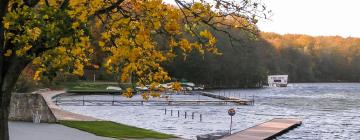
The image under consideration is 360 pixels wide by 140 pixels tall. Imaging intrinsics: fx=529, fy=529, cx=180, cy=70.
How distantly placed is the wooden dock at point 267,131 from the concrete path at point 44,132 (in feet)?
30.1

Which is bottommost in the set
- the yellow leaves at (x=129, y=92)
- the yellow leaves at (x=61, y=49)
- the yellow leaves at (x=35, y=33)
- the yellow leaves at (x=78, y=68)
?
the yellow leaves at (x=129, y=92)

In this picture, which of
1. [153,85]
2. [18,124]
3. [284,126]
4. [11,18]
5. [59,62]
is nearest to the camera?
[11,18]

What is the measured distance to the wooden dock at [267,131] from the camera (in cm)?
3363

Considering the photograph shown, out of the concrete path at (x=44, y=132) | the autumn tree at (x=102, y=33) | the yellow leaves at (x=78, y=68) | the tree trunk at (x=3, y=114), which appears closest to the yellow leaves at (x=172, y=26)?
the autumn tree at (x=102, y=33)

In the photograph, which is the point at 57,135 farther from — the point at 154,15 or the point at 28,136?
the point at 154,15

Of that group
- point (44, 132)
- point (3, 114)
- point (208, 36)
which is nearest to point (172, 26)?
point (208, 36)

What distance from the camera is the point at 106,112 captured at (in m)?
57.8

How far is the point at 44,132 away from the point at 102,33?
66.6ft

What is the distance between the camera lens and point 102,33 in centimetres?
794

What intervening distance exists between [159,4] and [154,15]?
209mm

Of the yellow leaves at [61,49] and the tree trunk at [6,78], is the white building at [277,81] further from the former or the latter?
the yellow leaves at [61,49]

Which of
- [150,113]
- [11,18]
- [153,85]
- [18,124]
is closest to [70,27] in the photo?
[11,18]

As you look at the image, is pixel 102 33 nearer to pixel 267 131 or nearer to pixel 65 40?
pixel 65 40

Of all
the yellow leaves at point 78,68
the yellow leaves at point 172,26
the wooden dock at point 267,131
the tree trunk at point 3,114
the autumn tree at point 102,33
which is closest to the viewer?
the autumn tree at point 102,33
